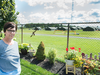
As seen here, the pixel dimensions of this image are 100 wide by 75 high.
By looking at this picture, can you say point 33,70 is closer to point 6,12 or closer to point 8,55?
point 8,55

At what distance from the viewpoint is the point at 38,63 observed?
13.1ft

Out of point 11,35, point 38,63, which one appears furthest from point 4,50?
point 38,63

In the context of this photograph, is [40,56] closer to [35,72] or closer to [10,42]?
[35,72]

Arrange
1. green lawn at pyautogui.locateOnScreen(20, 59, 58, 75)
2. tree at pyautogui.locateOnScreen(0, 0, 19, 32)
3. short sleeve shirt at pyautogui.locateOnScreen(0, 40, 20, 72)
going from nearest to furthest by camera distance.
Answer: short sleeve shirt at pyautogui.locateOnScreen(0, 40, 20, 72)
green lawn at pyautogui.locateOnScreen(20, 59, 58, 75)
tree at pyautogui.locateOnScreen(0, 0, 19, 32)

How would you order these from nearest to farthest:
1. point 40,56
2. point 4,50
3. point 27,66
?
point 4,50
point 27,66
point 40,56

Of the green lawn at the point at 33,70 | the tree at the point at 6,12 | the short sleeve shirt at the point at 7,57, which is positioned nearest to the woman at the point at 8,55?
the short sleeve shirt at the point at 7,57

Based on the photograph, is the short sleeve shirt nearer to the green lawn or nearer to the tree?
the green lawn

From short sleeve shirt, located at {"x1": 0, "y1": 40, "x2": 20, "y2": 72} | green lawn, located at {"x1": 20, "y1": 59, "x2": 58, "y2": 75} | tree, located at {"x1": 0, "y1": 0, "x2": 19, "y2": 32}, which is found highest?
tree, located at {"x1": 0, "y1": 0, "x2": 19, "y2": 32}

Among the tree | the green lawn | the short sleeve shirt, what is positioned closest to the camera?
the short sleeve shirt

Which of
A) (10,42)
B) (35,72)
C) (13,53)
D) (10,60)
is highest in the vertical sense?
(10,42)

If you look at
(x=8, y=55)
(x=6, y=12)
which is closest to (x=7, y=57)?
(x=8, y=55)

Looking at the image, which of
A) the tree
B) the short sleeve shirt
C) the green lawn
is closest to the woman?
the short sleeve shirt

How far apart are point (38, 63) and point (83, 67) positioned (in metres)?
1.96

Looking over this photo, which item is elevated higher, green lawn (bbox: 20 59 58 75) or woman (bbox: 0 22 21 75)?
woman (bbox: 0 22 21 75)
